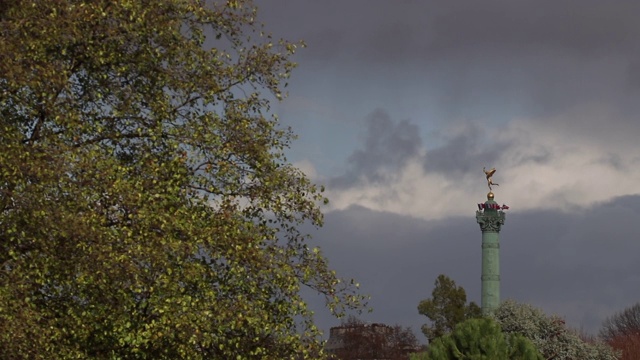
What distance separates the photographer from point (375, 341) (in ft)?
280

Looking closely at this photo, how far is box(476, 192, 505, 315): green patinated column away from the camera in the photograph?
70.5 m

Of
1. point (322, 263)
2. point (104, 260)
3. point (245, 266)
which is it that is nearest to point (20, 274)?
point (104, 260)

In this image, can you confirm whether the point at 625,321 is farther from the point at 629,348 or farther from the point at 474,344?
the point at 474,344

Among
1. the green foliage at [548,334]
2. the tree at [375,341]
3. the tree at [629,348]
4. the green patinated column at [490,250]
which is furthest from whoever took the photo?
the tree at [375,341]

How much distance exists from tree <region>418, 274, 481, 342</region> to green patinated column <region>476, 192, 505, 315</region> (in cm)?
192

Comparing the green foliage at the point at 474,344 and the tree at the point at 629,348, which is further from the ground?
the tree at the point at 629,348

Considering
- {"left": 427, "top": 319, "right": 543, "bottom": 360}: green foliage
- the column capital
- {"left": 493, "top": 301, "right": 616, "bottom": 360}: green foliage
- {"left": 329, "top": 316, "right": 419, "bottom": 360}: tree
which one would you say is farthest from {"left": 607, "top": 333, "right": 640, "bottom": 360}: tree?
{"left": 427, "top": 319, "right": 543, "bottom": 360}: green foliage

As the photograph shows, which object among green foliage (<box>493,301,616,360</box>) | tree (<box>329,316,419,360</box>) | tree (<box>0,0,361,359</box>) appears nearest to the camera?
tree (<box>0,0,361,359</box>)

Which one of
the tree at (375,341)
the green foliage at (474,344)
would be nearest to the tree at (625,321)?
the tree at (375,341)

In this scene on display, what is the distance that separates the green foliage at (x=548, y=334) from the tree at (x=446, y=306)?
28.9 m

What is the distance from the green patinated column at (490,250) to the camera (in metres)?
70.5

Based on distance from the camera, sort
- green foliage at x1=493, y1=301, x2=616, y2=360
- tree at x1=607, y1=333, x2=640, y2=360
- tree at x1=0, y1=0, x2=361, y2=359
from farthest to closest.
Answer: tree at x1=607, y1=333, x2=640, y2=360 < green foliage at x1=493, y1=301, x2=616, y2=360 < tree at x1=0, y1=0, x2=361, y2=359

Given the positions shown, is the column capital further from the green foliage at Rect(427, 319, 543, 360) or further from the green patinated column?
the green foliage at Rect(427, 319, 543, 360)

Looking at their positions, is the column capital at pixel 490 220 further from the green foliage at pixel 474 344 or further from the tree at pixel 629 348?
the green foliage at pixel 474 344
